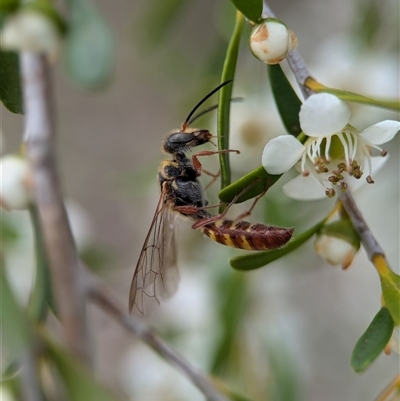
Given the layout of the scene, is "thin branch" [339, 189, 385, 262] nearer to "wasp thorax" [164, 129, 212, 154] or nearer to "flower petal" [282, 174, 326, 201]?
"flower petal" [282, 174, 326, 201]

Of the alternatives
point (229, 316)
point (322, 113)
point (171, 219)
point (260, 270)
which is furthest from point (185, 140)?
point (260, 270)

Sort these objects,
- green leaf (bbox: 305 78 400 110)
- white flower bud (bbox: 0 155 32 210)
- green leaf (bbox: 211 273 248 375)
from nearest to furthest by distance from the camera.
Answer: green leaf (bbox: 305 78 400 110), white flower bud (bbox: 0 155 32 210), green leaf (bbox: 211 273 248 375)

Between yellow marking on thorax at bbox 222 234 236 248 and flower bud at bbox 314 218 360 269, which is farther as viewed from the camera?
yellow marking on thorax at bbox 222 234 236 248

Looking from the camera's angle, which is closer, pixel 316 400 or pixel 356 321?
pixel 356 321

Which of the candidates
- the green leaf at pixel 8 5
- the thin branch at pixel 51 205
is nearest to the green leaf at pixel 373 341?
the thin branch at pixel 51 205

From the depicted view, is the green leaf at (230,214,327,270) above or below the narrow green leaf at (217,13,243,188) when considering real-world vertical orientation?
below

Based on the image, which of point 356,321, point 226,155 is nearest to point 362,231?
point 226,155

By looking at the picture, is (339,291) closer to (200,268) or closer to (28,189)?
(200,268)

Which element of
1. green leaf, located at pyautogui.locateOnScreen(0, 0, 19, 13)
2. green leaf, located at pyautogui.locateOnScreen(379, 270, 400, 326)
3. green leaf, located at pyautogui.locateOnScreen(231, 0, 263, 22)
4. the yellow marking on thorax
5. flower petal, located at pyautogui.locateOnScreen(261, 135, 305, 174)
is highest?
green leaf, located at pyautogui.locateOnScreen(0, 0, 19, 13)

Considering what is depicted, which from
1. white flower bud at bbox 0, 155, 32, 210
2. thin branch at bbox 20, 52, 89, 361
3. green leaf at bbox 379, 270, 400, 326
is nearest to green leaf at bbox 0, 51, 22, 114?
Result: thin branch at bbox 20, 52, 89, 361
